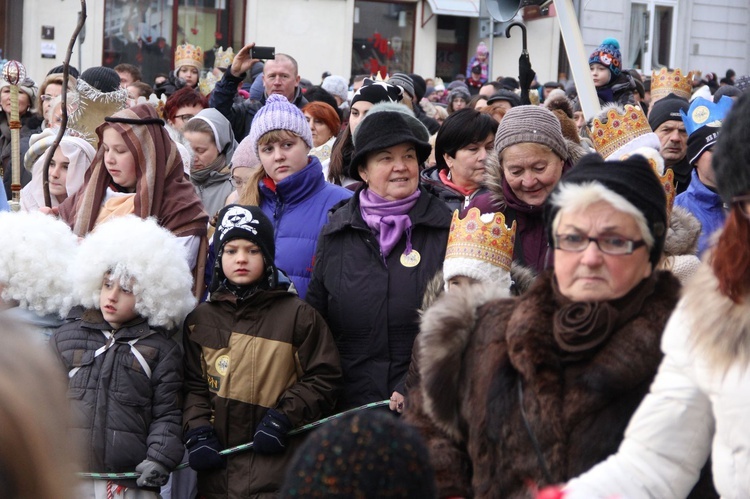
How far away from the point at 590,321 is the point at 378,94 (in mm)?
4163

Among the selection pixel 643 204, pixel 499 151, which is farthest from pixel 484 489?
pixel 499 151

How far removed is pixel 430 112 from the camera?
11.1 meters

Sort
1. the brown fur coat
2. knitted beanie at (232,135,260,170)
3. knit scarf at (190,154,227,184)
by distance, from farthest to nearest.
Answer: knit scarf at (190,154,227,184)
knitted beanie at (232,135,260,170)
the brown fur coat

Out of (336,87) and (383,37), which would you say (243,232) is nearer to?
(336,87)

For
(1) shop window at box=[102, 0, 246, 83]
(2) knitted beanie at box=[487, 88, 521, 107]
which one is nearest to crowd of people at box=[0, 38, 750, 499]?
(2) knitted beanie at box=[487, 88, 521, 107]

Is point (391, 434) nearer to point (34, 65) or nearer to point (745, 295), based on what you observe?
point (745, 295)

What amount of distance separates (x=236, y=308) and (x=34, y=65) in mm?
17747

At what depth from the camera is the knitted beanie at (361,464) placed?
1948 millimetres

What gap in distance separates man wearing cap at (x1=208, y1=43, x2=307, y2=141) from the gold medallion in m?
3.71

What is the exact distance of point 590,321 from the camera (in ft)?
9.28

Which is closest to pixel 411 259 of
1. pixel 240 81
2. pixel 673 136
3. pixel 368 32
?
pixel 673 136

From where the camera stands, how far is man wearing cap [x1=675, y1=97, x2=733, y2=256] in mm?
5441

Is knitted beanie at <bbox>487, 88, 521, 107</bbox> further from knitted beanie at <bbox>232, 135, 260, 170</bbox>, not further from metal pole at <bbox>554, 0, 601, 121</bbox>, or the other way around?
knitted beanie at <bbox>232, 135, 260, 170</bbox>

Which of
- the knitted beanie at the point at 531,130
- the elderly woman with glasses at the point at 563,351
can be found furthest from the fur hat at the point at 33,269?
the elderly woman with glasses at the point at 563,351
